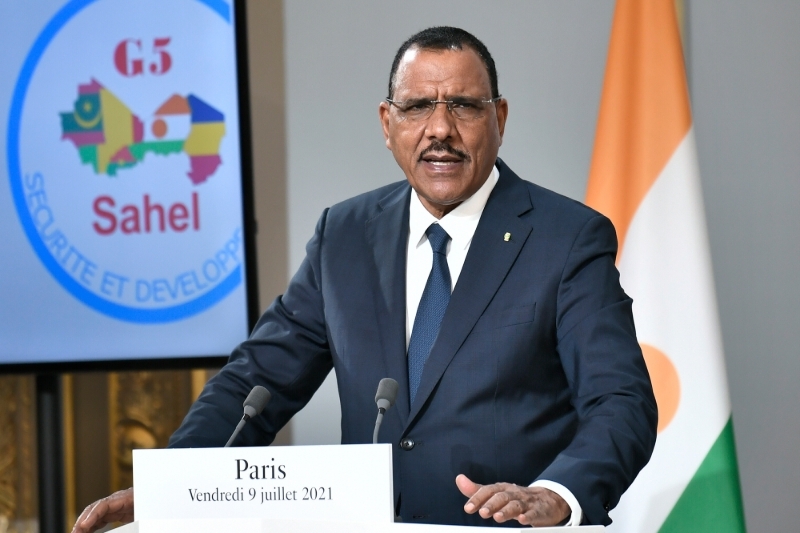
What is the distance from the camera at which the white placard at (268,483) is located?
1.36 meters

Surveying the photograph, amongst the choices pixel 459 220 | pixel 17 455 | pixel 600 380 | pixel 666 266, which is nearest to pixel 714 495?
pixel 666 266

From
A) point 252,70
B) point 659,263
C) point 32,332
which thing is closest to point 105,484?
point 32,332

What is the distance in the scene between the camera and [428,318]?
78.0 inches

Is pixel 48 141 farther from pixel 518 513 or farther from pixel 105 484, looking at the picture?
pixel 518 513

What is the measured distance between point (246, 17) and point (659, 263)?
1.57 metres

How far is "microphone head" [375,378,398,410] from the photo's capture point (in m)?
1.57

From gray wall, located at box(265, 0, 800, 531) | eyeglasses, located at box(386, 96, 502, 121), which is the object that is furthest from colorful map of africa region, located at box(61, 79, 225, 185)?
eyeglasses, located at box(386, 96, 502, 121)

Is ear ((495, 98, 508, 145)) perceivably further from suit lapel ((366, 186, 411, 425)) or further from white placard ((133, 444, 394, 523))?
white placard ((133, 444, 394, 523))

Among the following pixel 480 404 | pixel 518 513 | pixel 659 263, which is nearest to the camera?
pixel 518 513

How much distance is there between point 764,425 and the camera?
10.4ft

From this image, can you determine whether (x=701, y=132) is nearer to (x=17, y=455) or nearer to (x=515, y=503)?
(x=515, y=503)

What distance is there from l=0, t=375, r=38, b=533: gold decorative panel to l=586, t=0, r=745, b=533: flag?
6.90ft

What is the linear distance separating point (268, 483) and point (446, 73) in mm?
968

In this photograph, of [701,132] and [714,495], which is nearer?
[714,495]
